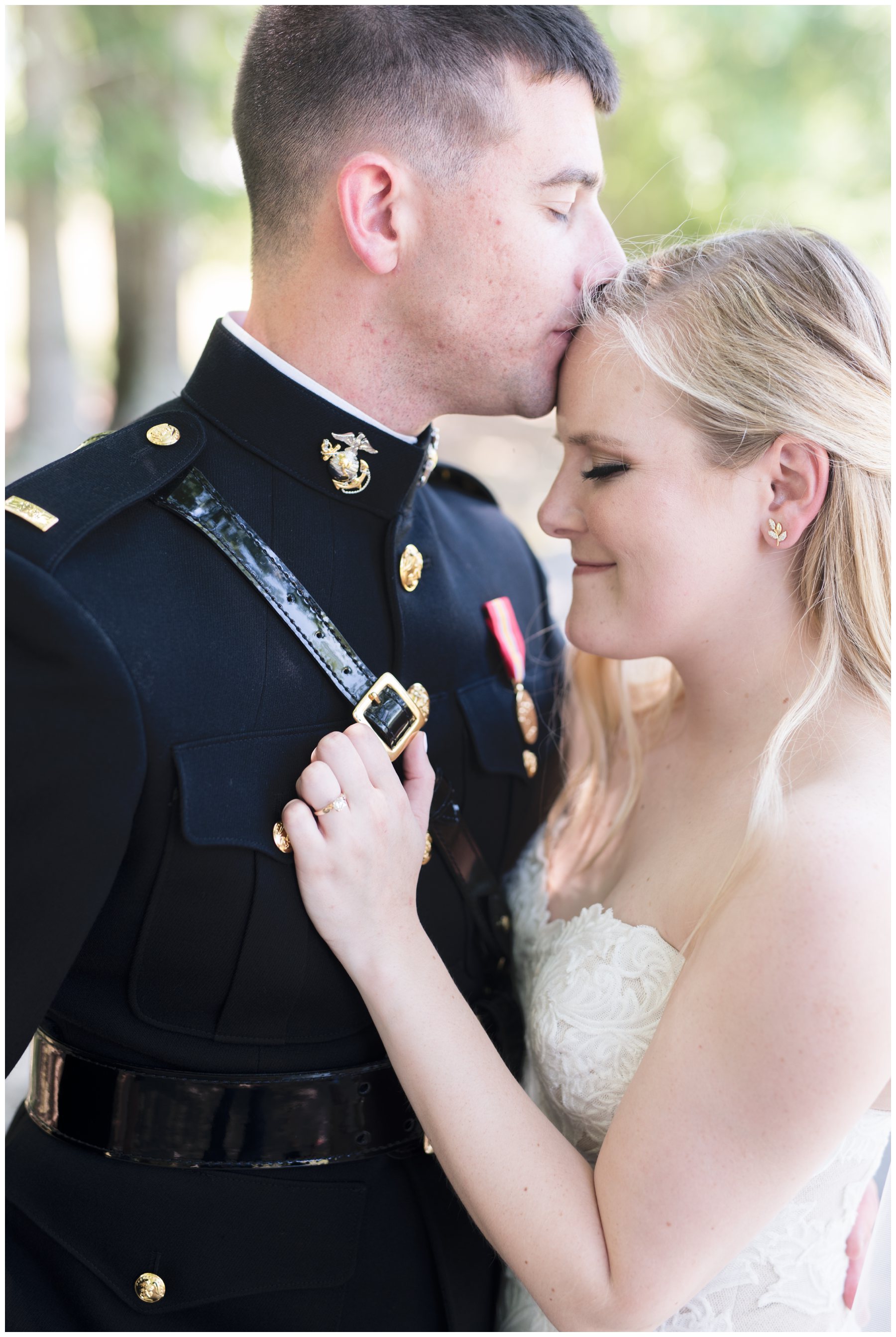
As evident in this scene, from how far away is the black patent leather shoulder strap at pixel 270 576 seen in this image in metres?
1.50

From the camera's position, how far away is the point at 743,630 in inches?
67.6

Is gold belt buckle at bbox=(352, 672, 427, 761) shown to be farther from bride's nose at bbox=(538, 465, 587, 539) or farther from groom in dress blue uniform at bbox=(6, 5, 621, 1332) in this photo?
bride's nose at bbox=(538, 465, 587, 539)

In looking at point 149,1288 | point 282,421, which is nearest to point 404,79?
point 282,421

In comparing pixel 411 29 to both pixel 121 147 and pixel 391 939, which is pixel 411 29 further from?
pixel 121 147

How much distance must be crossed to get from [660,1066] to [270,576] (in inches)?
31.9

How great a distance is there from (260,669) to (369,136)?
79 centimetres

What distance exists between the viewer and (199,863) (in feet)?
4.62

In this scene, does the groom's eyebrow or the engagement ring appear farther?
the groom's eyebrow

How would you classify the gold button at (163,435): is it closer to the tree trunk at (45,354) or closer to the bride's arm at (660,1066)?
the bride's arm at (660,1066)

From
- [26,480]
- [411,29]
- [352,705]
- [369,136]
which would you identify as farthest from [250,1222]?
[411,29]

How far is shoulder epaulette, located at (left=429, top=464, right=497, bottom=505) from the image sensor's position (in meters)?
2.21

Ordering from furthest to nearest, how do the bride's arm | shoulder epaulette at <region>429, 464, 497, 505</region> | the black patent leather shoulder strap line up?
1. shoulder epaulette at <region>429, 464, 497, 505</region>
2. the black patent leather shoulder strap
3. the bride's arm

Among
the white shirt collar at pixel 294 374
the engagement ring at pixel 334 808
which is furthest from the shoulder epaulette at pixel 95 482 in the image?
the engagement ring at pixel 334 808

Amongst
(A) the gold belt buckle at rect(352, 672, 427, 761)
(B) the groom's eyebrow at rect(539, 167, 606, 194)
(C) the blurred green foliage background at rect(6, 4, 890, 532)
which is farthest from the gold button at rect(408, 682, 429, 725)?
(C) the blurred green foliage background at rect(6, 4, 890, 532)
